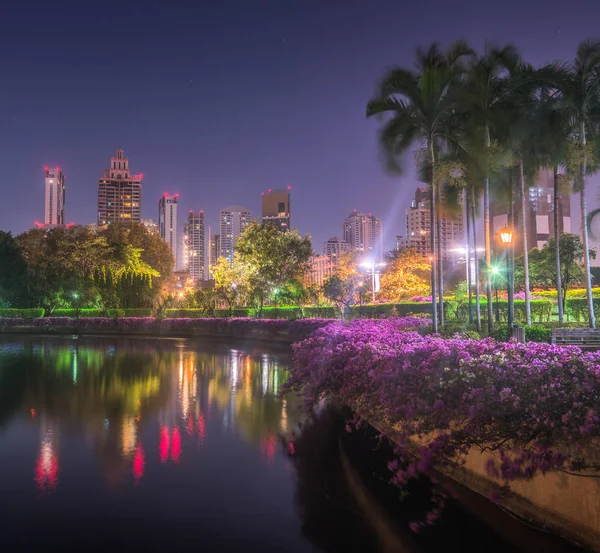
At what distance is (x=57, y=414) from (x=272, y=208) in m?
166

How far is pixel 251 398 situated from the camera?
38.1 feet

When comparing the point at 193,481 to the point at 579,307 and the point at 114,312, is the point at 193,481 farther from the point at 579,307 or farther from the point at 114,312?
the point at 114,312

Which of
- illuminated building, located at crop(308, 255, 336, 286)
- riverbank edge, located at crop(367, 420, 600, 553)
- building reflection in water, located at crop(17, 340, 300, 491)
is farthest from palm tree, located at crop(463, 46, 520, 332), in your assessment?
illuminated building, located at crop(308, 255, 336, 286)

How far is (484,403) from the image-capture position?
539cm

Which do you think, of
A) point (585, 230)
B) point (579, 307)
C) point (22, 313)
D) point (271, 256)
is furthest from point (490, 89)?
point (22, 313)

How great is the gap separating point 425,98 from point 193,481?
14027 millimetres

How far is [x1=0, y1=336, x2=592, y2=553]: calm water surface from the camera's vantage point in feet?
15.4

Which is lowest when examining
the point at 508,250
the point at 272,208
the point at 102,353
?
the point at 102,353

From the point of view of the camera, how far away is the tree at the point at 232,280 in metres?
44.3

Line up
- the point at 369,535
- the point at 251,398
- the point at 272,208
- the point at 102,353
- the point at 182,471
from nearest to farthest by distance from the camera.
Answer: the point at 369,535 → the point at 182,471 → the point at 251,398 → the point at 102,353 → the point at 272,208

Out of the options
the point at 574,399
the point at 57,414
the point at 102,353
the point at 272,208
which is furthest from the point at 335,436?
the point at 272,208

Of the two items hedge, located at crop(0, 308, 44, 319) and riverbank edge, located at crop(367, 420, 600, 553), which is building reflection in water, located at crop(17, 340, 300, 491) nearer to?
riverbank edge, located at crop(367, 420, 600, 553)

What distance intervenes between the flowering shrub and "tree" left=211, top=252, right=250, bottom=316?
3556 centimetres

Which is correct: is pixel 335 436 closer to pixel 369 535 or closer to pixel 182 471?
pixel 182 471
